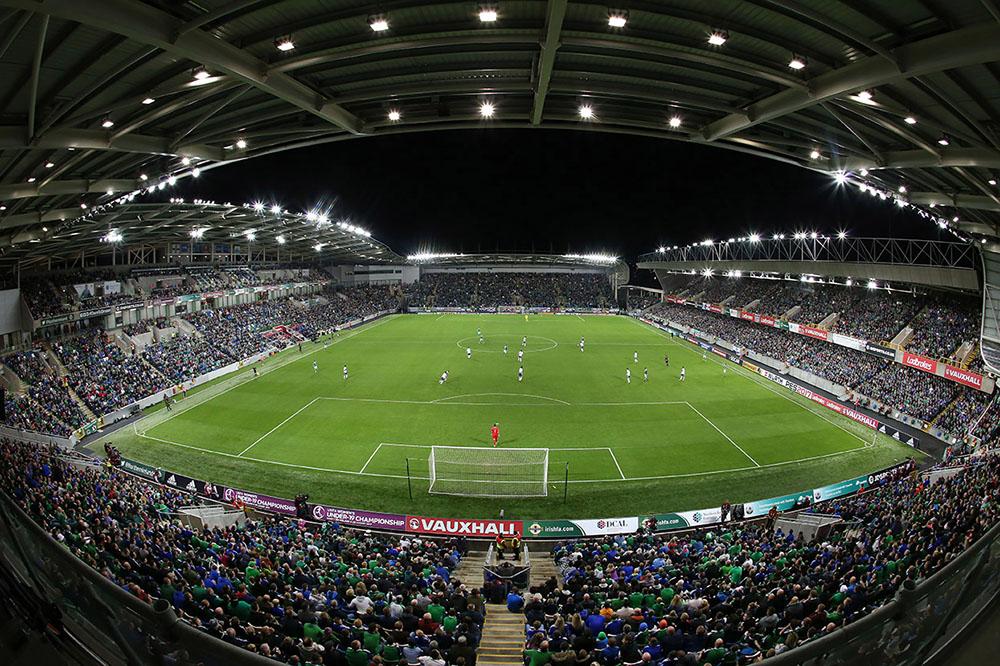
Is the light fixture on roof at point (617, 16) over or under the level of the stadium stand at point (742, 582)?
over

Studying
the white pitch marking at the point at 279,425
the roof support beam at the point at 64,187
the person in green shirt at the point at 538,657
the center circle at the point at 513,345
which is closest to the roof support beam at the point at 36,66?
the roof support beam at the point at 64,187

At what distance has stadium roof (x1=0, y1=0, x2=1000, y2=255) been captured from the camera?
7664mm

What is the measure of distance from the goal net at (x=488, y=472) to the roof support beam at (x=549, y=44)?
15829 mm

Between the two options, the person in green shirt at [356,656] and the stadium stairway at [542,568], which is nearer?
the person in green shirt at [356,656]

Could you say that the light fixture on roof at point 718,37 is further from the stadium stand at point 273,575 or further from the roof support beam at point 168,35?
the stadium stand at point 273,575

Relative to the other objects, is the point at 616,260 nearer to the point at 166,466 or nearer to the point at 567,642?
the point at 166,466

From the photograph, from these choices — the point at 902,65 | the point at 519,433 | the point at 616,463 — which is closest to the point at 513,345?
the point at 519,433

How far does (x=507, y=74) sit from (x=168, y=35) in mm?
6009

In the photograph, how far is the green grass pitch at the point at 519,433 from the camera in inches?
854

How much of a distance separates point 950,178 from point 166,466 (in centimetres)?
3357

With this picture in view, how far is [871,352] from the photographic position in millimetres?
35906

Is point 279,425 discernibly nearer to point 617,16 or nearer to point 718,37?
point 617,16

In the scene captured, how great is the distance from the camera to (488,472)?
22875 mm

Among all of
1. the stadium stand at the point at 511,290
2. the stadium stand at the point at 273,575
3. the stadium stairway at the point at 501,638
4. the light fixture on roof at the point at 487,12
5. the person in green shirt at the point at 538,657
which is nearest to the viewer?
the person in green shirt at the point at 538,657
